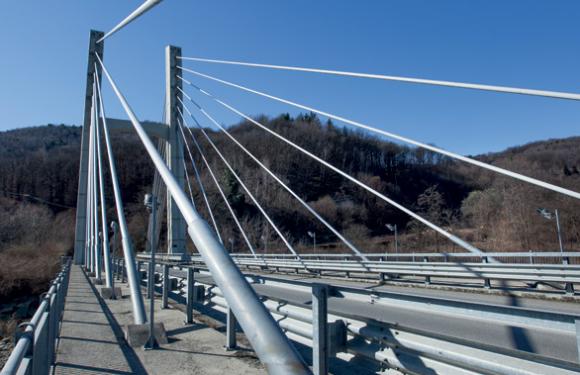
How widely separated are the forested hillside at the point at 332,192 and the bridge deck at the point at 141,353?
2914 cm

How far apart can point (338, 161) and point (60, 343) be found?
87059 millimetres

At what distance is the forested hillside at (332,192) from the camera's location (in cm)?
4306

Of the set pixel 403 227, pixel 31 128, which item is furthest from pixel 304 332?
pixel 31 128

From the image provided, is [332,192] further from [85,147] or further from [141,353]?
[141,353]

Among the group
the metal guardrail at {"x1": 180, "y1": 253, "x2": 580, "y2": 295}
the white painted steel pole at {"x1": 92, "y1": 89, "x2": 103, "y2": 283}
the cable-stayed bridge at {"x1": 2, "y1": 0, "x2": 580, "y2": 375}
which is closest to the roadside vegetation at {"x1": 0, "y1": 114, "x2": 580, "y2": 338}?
the white painted steel pole at {"x1": 92, "y1": 89, "x2": 103, "y2": 283}

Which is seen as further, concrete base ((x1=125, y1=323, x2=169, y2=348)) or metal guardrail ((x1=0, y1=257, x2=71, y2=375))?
concrete base ((x1=125, y1=323, x2=169, y2=348))

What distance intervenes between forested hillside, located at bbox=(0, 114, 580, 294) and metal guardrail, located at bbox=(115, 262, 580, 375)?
3378 cm

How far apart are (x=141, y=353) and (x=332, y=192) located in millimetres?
87424

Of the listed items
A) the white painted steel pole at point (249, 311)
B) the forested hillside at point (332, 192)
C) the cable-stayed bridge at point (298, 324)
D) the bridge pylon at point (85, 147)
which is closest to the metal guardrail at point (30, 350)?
the cable-stayed bridge at point (298, 324)

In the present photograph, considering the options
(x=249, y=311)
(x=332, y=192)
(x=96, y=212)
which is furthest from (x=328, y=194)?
(x=249, y=311)

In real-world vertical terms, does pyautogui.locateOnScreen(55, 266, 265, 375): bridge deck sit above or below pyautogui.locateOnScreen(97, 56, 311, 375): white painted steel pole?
below

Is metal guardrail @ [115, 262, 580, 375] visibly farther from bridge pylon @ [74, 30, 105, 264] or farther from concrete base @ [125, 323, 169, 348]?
bridge pylon @ [74, 30, 105, 264]

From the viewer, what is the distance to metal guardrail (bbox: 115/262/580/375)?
2.56 m

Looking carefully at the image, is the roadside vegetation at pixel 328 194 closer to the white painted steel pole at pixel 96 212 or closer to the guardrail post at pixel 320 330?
the white painted steel pole at pixel 96 212
